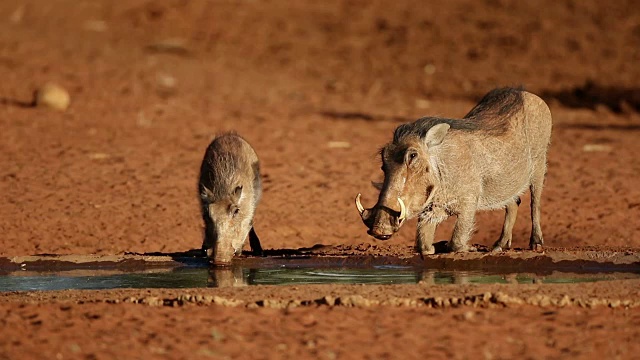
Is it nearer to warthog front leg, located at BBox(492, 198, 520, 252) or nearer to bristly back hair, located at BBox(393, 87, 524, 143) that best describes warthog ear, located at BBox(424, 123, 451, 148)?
bristly back hair, located at BBox(393, 87, 524, 143)

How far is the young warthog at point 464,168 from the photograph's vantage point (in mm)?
7176

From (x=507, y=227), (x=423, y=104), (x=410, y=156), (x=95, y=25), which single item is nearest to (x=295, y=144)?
(x=423, y=104)

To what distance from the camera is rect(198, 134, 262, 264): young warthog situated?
814 centimetres

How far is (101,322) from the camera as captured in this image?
5852 mm

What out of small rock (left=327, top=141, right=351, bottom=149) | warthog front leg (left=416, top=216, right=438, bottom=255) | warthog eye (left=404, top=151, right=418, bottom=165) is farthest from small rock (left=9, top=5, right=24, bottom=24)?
warthog eye (left=404, top=151, right=418, bottom=165)

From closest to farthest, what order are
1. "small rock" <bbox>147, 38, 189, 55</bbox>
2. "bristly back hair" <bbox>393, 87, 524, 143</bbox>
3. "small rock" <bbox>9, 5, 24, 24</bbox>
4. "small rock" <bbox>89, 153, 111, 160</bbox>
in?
"bristly back hair" <bbox>393, 87, 524, 143</bbox>, "small rock" <bbox>89, 153, 111, 160</bbox>, "small rock" <bbox>147, 38, 189, 55</bbox>, "small rock" <bbox>9, 5, 24, 24</bbox>

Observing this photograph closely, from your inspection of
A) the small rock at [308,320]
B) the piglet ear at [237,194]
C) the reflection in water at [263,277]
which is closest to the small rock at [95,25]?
the piglet ear at [237,194]

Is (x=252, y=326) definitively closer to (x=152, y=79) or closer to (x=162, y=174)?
(x=162, y=174)

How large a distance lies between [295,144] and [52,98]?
9.55 feet

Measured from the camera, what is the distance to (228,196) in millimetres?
8461

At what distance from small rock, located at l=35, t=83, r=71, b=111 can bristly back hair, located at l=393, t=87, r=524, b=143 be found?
20.5 feet

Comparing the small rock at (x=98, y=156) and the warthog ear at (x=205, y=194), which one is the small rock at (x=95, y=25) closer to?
the small rock at (x=98, y=156)

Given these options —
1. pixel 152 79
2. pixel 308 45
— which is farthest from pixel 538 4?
pixel 152 79

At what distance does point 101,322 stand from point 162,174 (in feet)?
17.5
